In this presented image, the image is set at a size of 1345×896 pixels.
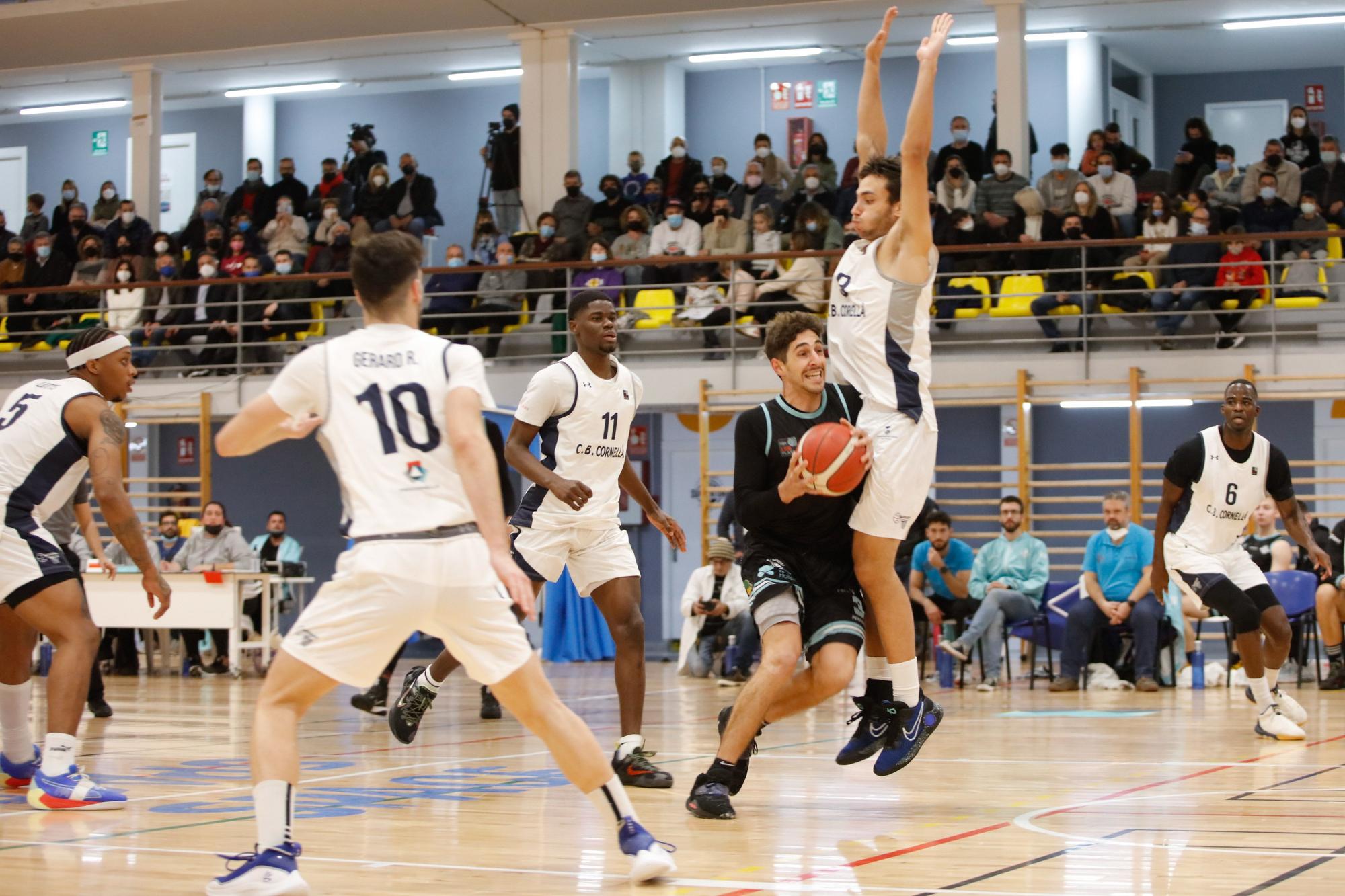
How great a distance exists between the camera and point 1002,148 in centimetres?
1661

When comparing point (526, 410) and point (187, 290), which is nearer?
point (526, 410)

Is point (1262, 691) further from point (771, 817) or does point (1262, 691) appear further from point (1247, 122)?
point (1247, 122)

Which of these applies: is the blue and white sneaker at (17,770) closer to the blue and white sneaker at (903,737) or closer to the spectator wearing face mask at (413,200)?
the blue and white sneaker at (903,737)

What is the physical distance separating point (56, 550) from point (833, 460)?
9.73ft

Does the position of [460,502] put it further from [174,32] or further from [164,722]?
[174,32]

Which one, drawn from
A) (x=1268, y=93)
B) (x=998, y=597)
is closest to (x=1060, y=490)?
(x=998, y=597)

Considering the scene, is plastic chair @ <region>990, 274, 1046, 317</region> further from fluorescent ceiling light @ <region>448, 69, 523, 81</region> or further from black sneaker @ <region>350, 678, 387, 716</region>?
fluorescent ceiling light @ <region>448, 69, 523, 81</region>

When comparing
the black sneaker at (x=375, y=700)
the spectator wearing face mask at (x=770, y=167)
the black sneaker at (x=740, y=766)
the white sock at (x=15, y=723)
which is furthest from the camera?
the spectator wearing face mask at (x=770, y=167)

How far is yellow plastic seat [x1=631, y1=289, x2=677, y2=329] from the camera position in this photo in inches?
616

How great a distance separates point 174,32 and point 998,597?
1226 centimetres

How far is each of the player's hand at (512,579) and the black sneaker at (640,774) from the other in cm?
239

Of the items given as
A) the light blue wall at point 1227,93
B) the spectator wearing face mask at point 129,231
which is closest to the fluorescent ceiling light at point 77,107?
the spectator wearing face mask at point 129,231

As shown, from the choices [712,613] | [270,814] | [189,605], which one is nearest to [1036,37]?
[712,613]

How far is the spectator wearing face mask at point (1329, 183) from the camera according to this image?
606 inches
